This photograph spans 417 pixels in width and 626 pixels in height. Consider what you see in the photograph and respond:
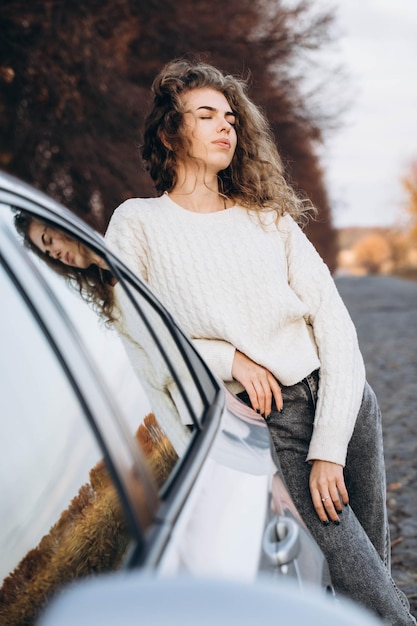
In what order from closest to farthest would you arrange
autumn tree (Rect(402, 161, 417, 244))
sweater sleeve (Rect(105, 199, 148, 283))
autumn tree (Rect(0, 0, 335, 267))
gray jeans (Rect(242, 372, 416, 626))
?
gray jeans (Rect(242, 372, 416, 626)) < sweater sleeve (Rect(105, 199, 148, 283)) < autumn tree (Rect(0, 0, 335, 267)) < autumn tree (Rect(402, 161, 417, 244))

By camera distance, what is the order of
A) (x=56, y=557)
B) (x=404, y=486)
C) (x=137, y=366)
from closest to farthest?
Result: (x=56, y=557) → (x=137, y=366) → (x=404, y=486)

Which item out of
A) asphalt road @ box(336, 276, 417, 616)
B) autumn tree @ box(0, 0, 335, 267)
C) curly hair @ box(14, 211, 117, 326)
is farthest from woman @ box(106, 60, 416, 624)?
autumn tree @ box(0, 0, 335, 267)

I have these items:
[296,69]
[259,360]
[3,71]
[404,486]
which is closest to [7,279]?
[259,360]

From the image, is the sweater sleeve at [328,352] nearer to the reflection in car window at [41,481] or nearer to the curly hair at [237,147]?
the curly hair at [237,147]

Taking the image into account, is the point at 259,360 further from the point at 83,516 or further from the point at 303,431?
the point at 83,516

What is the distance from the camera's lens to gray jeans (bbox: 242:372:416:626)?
7.43ft

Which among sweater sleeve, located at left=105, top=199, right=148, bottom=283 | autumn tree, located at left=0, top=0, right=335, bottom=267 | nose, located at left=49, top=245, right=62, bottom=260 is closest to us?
nose, located at left=49, top=245, right=62, bottom=260

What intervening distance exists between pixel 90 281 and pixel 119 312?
0.10 meters

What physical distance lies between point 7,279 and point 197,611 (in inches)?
34.4

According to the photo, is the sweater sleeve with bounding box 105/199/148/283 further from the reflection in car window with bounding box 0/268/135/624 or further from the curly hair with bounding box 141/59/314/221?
the reflection in car window with bounding box 0/268/135/624

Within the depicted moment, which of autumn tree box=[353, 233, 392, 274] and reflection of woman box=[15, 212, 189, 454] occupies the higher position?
reflection of woman box=[15, 212, 189, 454]

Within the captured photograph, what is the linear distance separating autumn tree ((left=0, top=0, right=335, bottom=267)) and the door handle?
346 inches

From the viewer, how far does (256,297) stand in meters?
2.55

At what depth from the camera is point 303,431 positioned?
2.56 meters
